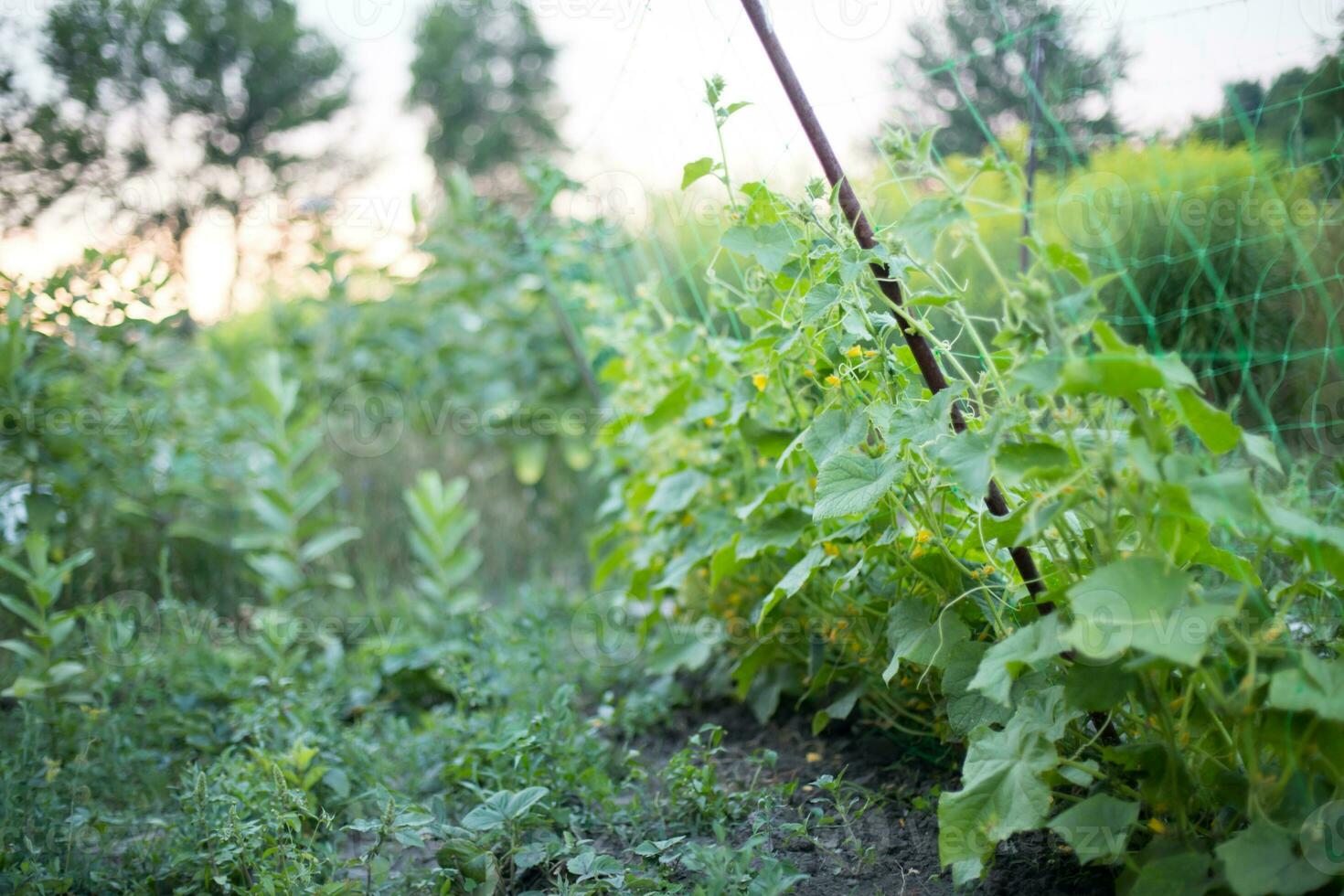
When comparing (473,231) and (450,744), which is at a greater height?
(473,231)

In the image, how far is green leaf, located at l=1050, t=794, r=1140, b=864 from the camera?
1021 millimetres

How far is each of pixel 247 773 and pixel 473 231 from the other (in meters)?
2.47

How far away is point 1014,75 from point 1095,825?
2863mm

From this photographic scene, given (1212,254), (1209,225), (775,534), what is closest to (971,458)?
(775,534)

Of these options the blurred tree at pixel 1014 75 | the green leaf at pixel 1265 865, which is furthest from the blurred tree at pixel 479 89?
the green leaf at pixel 1265 865

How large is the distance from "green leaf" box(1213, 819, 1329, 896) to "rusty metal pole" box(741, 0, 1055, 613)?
35cm

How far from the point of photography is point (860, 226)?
4.30ft

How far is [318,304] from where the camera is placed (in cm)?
364

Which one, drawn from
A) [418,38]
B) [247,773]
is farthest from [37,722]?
[418,38]

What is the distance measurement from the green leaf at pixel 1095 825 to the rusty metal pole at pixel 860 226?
0.87 ft

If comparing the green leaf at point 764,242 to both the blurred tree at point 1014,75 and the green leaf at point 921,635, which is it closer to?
the green leaf at point 921,635

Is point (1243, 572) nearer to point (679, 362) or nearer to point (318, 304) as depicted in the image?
Answer: point (679, 362)

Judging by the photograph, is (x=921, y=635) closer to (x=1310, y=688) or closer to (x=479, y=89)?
(x=1310, y=688)

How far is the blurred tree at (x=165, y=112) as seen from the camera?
317 cm
